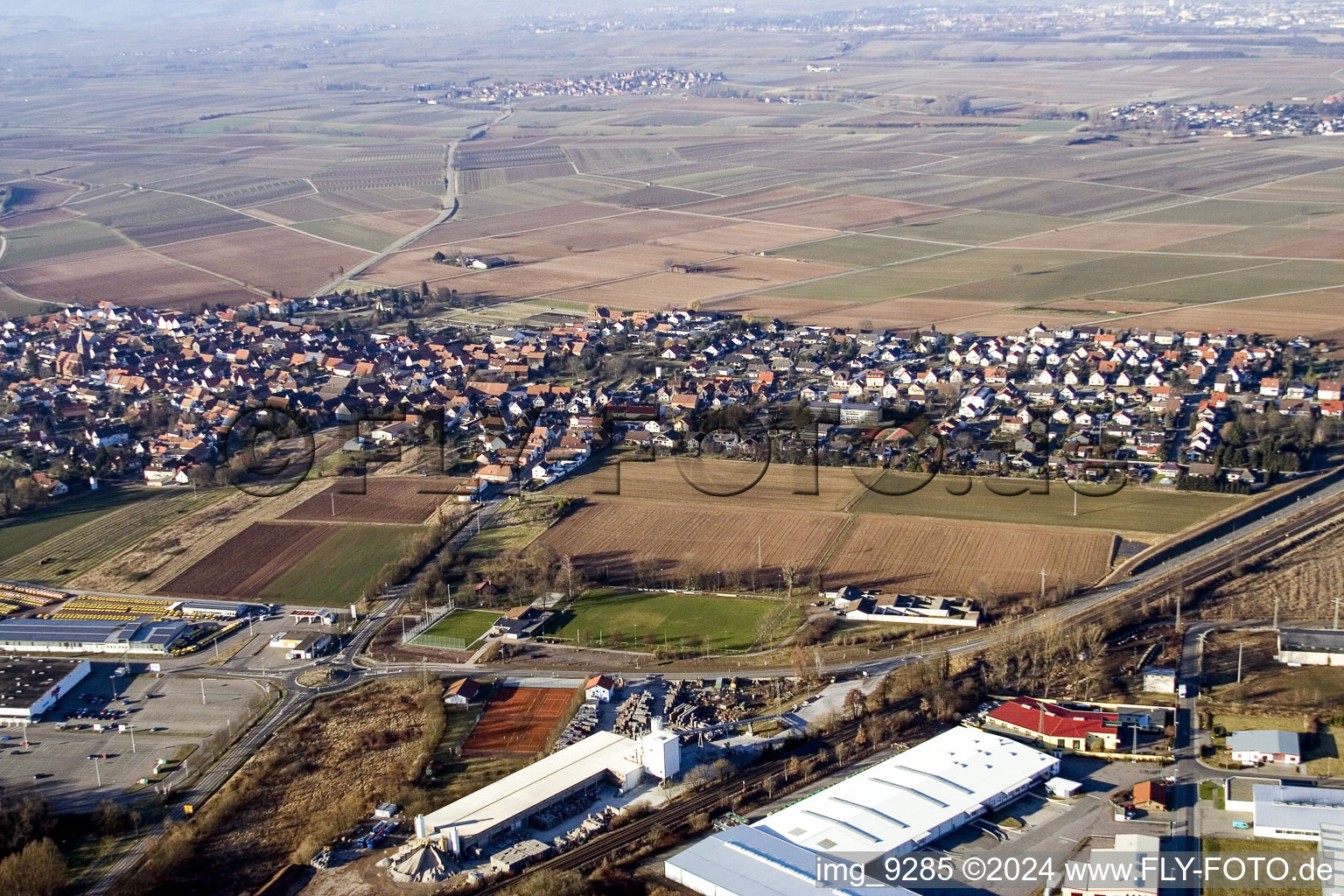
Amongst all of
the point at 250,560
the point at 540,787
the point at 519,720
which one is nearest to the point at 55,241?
the point at 250,560

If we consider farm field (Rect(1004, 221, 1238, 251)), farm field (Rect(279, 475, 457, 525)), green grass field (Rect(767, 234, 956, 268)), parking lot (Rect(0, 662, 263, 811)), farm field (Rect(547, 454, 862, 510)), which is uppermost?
farm field (Rect(1004, 221, 1238, 251))

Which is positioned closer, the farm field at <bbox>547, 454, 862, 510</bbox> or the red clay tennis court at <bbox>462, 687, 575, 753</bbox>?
the red clay tennis court at <bbox>462, 687, 575, 753</bbox>

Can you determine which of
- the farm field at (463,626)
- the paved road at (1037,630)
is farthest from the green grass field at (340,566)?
the farm field at (463,626)

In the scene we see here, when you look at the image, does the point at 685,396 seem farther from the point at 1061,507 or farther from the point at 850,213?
the point at 850,213

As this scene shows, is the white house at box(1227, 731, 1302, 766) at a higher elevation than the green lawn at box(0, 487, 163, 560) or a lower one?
lower

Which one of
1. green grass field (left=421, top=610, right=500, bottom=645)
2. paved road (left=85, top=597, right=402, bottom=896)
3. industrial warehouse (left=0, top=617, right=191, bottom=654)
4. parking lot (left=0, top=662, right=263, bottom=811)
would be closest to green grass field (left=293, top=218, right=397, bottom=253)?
industrial warehouse (left=0, top=617, right=191, bottom=654)

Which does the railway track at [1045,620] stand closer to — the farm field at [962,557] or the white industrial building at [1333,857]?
the farm field at [962,557]

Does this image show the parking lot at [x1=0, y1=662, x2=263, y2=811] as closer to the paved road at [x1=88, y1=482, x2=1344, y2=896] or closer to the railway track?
the paved road at [x1=88, y1=482, x2=1344, y2=896]
